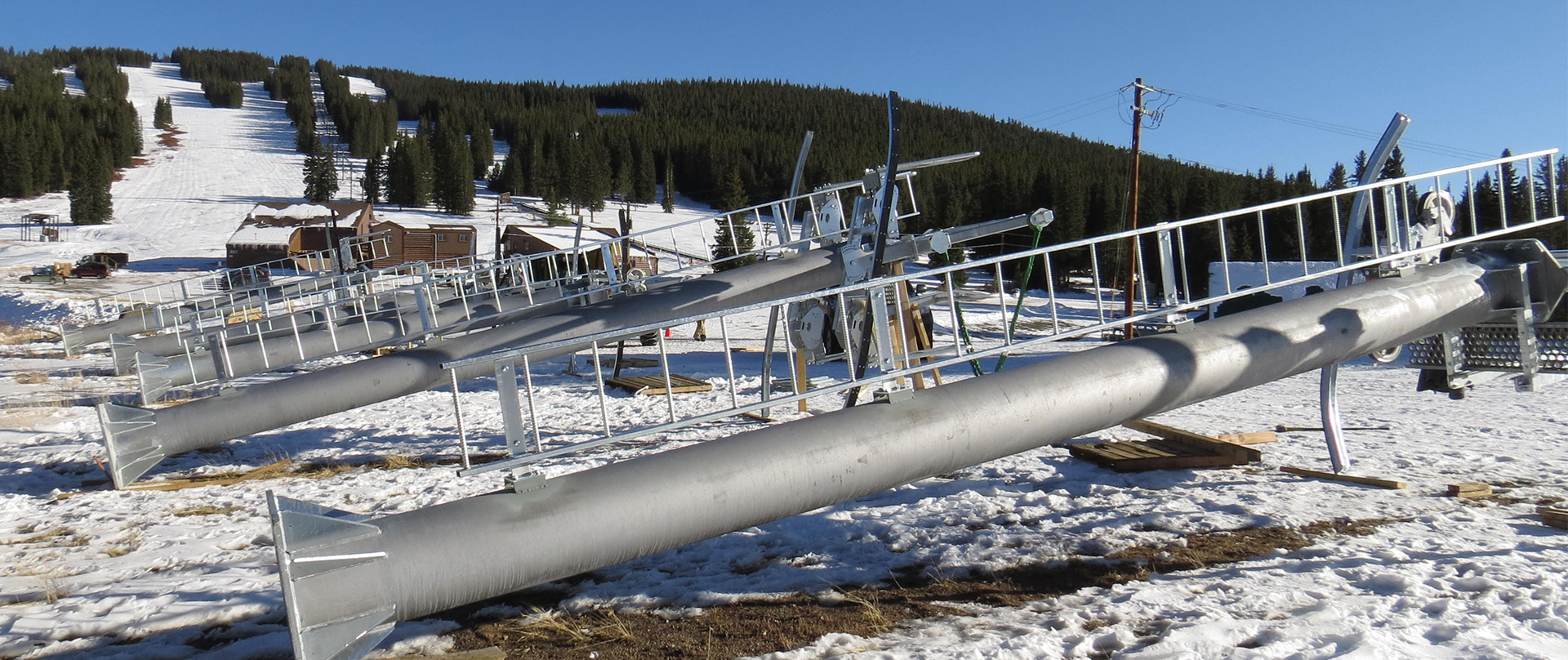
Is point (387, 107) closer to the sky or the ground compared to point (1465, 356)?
closer to the sky

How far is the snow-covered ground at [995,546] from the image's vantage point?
412cm

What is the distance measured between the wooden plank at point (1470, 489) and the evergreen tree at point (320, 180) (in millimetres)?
91635

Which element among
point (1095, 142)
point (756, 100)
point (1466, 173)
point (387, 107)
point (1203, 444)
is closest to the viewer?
point (1466, 173)

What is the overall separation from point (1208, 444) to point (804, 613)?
17.1ft

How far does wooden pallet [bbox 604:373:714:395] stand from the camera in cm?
1496

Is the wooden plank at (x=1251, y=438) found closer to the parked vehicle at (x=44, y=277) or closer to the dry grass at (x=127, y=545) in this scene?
the dry grass at (x=127, y=545)

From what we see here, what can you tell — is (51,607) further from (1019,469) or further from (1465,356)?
(1465,356)

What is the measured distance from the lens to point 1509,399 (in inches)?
491

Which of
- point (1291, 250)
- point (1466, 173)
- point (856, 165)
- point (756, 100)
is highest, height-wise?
point (756, 100)

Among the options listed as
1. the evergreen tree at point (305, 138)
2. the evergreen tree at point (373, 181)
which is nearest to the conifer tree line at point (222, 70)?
the evergreen tree at point (305, 138)

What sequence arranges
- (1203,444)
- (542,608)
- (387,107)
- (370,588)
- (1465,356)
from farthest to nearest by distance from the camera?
1. (387,107)
2. (1203,444)
3. (1465,356)
4. (542,608)
5. (370,588)

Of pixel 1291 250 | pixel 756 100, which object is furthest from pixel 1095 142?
pixel 1291 250

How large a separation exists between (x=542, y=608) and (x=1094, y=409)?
3.42m

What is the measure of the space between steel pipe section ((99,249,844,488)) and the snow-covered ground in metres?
0.54
